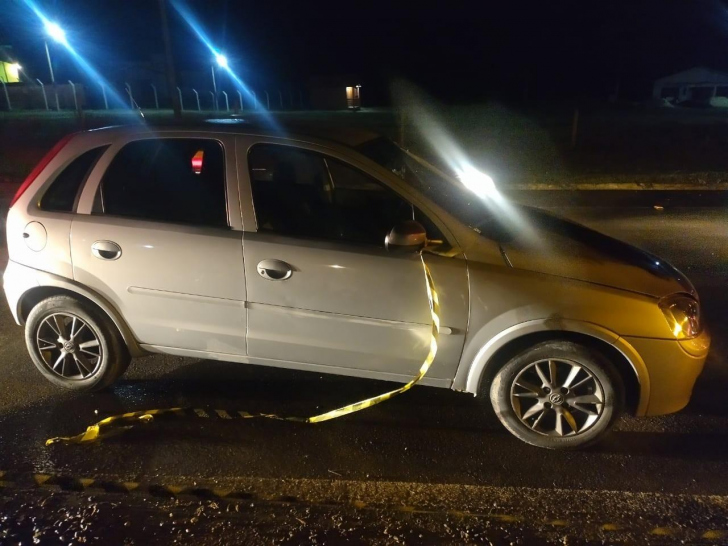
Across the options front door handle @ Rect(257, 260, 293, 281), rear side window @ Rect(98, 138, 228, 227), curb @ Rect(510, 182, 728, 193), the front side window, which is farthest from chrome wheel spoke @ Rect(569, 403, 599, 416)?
curb @ Rect(510, 182, 728, 193)

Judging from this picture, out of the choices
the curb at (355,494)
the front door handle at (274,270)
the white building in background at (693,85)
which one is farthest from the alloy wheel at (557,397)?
the white building in background at (693,85)

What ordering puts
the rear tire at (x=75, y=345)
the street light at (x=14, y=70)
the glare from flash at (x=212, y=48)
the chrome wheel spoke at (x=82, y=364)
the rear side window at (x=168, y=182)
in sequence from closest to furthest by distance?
the rear side window at (x=168, y=182), the rear tire at (x=75, y=345), the chrome wheel spoke at (x=82, y=364), the glare from flash at (x=212, y=48), the street light at (x=14, y=70)

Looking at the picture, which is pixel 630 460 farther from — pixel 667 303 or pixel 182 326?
pixel 182 326

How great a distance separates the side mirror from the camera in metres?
3.04

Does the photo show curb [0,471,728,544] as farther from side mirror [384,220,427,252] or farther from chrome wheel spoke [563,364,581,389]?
side mirror [384,220,427,252]

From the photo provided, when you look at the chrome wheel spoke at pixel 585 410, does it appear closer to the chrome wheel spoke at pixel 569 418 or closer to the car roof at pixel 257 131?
the chrome wheel spoke at pixel 569 418

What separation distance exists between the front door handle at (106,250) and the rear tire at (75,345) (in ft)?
1.36

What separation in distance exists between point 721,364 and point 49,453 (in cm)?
453

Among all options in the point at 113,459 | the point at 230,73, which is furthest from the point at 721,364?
the point at 230,73

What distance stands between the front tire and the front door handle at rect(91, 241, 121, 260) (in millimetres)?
2393

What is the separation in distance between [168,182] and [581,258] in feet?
8.31

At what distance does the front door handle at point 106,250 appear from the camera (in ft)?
11.8

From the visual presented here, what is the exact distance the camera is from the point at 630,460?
10.8ft

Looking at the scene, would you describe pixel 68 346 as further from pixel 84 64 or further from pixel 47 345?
pixel 84 64
